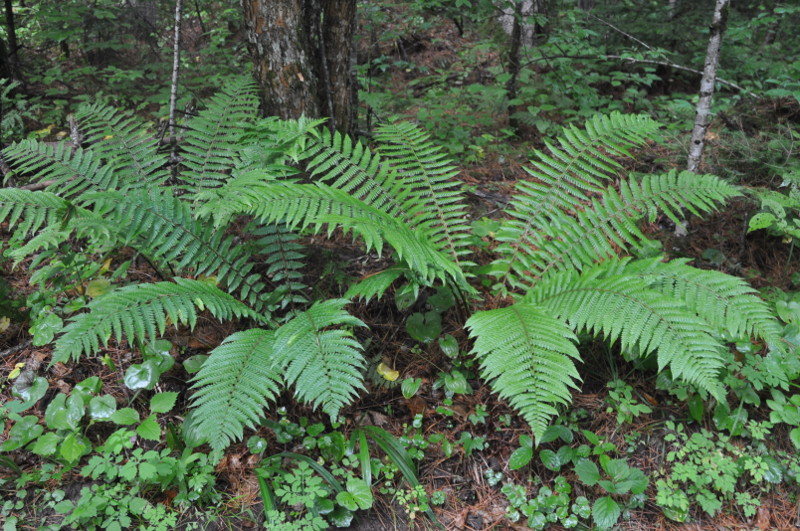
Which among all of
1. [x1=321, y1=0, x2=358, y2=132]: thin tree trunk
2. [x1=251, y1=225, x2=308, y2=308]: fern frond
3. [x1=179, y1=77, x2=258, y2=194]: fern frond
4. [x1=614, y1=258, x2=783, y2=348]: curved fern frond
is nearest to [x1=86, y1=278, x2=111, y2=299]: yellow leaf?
[x1=179, y1=77, x2=258, y2=194]: fern frond

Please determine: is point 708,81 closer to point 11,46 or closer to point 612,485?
point 612,485

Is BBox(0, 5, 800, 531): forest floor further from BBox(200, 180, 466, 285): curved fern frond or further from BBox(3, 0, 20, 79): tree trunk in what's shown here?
BBox(3, 0, 20, 79): tree trunk

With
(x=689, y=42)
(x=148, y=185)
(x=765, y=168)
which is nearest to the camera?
(x=148, y=185)

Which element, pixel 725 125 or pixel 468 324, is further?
pixel 725 125

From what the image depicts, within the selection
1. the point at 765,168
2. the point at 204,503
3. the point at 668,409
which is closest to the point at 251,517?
the point at 204,503

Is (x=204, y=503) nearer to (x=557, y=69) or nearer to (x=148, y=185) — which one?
(x=148, y=185)

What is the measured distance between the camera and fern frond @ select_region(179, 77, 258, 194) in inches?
112

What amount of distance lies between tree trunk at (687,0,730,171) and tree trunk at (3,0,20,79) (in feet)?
19.4

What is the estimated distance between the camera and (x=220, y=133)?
306cm

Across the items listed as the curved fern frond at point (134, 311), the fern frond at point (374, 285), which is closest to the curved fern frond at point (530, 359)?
the fern frond at point (374, 285)

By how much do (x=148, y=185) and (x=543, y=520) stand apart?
9.18 feet

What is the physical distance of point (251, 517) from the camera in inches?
81.4

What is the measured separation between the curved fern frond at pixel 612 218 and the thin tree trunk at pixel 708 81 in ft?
1.74

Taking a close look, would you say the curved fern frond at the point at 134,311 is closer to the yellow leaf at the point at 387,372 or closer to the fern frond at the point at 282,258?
the fern frond at the point at 282,258
